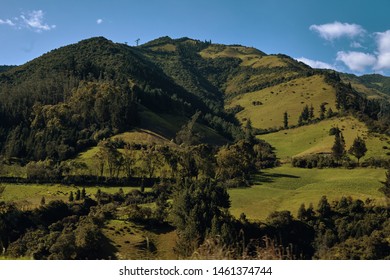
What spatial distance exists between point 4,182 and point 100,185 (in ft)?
69.5

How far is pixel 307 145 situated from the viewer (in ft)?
Result: 481

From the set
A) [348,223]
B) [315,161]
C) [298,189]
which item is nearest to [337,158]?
[315,161]

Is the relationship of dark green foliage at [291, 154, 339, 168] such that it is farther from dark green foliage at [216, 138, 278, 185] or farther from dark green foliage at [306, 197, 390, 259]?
dark green foliage at [306, 197, 390, 259]

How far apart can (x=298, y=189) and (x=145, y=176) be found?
1423 inches

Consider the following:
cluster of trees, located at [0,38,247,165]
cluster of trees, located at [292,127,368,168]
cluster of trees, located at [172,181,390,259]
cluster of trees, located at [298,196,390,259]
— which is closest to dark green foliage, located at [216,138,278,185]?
cluster of trees, located at [292,127,368,168]

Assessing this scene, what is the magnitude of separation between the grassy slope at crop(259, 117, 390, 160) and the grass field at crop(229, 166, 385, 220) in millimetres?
19068

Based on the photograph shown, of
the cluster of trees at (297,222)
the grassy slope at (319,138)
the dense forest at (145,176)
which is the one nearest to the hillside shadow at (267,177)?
the dense forest at (145,176)

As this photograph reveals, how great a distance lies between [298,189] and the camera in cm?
8619

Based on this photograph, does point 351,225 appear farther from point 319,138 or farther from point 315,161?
point 319,138

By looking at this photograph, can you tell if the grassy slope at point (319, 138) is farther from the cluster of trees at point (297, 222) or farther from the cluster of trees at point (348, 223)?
the cluster of trees at point (297, 222)

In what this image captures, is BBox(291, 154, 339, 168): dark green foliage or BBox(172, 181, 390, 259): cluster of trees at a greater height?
BBox(291, 154, 339, 168): dark green foliage

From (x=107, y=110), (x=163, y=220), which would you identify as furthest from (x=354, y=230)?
(x=107, y=110)

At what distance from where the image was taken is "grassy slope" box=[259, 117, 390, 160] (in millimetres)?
124312
